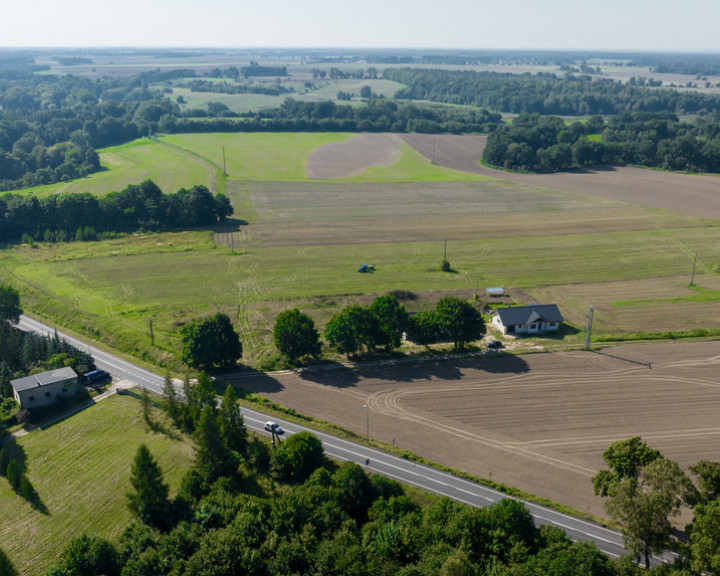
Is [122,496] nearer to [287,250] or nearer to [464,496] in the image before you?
[464,496]

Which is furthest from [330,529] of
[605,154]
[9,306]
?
[605,154]

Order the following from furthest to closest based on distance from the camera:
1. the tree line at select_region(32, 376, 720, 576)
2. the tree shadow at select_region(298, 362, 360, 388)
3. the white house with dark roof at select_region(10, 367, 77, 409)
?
the tree shadow at select_region(298, 362, 360, 388), the white house with dark roof at select_region(10, 367, 77, 409), the tree line at select_region(32, 376, 720, 576)

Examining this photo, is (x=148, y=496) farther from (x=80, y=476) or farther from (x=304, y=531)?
(x=304, y=531)

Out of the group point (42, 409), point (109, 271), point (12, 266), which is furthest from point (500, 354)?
point (12, 266)

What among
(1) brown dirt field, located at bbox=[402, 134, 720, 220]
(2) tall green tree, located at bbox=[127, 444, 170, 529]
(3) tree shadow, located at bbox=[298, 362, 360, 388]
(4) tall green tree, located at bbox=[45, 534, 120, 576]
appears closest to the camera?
(4) tall green tree, located at bbox=[45, 534, 120, 576]

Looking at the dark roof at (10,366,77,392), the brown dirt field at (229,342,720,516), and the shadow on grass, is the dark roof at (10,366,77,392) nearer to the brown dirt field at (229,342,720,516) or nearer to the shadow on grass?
the shadow on grass

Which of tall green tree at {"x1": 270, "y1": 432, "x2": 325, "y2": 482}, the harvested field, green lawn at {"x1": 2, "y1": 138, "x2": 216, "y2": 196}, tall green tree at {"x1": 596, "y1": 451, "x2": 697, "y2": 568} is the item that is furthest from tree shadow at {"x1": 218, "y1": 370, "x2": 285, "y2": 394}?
green lawn at {"x1": 2, "y1": 138, "x2": 216, "y2": 196}
